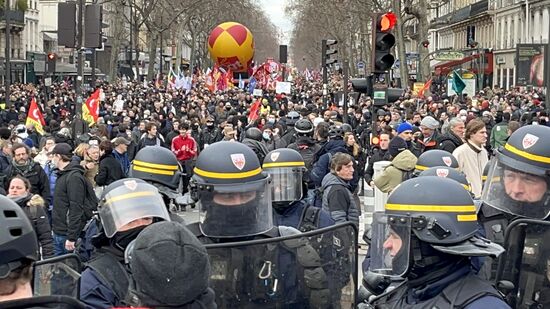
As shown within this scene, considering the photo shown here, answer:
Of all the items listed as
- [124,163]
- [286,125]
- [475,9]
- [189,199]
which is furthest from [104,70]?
[189,199]

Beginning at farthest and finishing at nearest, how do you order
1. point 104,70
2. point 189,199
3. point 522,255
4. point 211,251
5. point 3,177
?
point 104,70 < point 3,177 < point 189,199 < point 522,255 < point 211,251

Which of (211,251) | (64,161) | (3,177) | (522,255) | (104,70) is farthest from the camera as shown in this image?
(104,70)

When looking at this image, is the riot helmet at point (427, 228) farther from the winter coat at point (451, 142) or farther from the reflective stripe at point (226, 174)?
the winter coat at point (451, 142)

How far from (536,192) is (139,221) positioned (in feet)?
5.90

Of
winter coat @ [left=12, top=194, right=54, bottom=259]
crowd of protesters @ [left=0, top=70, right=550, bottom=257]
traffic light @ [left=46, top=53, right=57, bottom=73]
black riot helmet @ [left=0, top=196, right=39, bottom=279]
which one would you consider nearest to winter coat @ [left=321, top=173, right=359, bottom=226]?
crowd of protesters @ [left=0, top=70, right=550, bottom=257]

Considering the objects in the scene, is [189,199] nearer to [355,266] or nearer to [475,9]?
[355,266]

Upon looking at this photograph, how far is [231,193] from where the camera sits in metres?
4.84

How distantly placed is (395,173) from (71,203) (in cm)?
329

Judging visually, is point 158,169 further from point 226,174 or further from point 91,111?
point 91,111

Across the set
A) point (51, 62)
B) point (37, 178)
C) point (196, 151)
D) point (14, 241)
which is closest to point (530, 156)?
point (14, 241)

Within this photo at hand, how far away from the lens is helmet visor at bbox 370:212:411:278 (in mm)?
3566

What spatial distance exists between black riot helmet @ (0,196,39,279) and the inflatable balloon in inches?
1893

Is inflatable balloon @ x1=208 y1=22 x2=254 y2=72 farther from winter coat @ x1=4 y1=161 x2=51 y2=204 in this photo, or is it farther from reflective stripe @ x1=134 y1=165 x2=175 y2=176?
reflective stripe @ x1=134 y1=165 x2=175 y2=176

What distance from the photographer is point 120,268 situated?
392 cm
